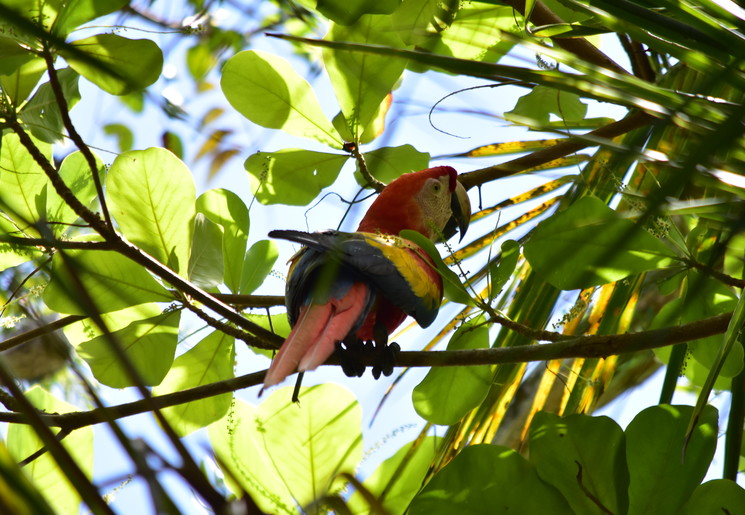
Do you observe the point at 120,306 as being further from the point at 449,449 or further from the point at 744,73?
the point at 744,73

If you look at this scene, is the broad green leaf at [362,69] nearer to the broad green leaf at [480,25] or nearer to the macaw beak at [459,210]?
the broad green leaf at [480,25]

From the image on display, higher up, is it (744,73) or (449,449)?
(744,73)

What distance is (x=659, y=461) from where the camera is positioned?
85 cm

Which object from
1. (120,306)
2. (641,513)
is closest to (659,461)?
(641,513)

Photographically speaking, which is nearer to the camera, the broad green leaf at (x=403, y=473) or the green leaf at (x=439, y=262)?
the green leaf at (x=439, y=262)

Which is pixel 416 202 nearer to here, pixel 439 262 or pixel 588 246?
pixel 439 262

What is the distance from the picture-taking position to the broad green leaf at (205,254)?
125 centimetres

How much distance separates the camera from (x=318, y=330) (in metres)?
1.11

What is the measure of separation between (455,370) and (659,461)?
0.34 metres

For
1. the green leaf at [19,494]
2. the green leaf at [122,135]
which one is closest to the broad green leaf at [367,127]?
the green leaf at [19,494]

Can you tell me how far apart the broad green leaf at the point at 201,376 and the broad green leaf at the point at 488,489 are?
20.1 inches

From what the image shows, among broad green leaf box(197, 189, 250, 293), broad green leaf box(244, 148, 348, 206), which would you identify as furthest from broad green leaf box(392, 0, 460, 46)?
broad green leaf box(197, 189, 250, 293)

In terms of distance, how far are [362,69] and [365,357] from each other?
525mm

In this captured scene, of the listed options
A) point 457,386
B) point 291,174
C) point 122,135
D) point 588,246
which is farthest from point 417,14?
point 122,135
